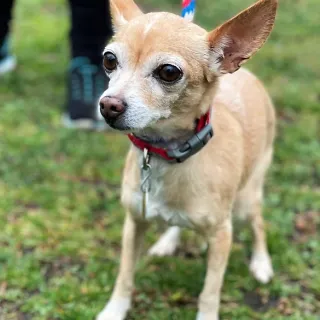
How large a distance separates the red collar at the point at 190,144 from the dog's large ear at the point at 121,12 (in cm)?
50

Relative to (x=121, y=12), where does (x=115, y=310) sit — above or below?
below

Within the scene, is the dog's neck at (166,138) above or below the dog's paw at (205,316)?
above

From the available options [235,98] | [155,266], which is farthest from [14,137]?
[235,98]

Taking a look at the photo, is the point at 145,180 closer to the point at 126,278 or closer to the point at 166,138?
the point at 166,138

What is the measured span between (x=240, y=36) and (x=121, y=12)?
559 mm

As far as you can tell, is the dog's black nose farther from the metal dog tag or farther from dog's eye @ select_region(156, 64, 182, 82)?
the metal dog tag

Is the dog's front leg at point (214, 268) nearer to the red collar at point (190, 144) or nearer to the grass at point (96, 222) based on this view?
the grass at point (96, 222)

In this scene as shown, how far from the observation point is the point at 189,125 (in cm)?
247

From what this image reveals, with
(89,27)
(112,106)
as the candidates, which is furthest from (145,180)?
(89,27)

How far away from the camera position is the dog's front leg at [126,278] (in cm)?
296

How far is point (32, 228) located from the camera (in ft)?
11.8

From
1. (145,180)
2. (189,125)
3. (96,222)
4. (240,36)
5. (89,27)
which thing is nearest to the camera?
(240,36)

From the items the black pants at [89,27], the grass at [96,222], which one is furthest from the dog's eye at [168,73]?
the black pants at [89,27]

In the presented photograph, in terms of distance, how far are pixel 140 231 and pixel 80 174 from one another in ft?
4.34
